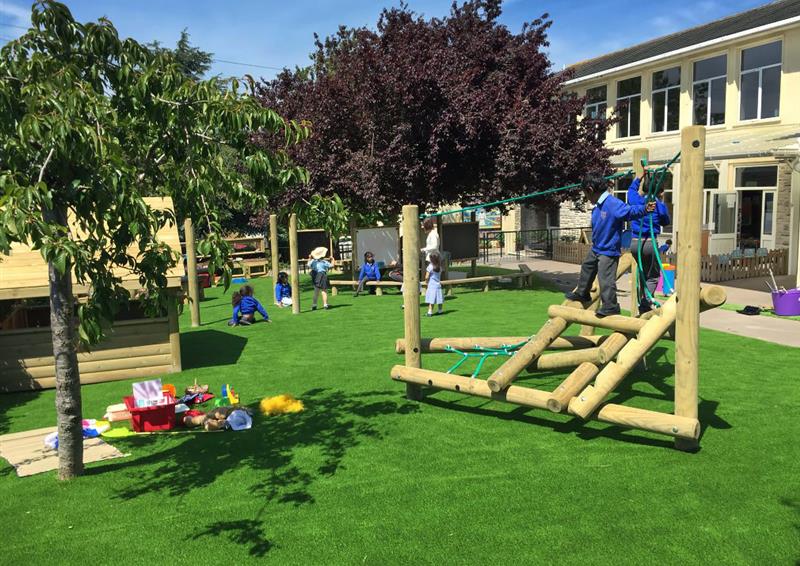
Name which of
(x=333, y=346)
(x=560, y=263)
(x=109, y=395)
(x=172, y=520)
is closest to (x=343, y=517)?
(x=172, y=520)

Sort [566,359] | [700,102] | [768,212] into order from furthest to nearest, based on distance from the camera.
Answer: [700,102]
[768,212]
[566,359]

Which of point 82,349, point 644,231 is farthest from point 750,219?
point 82,349

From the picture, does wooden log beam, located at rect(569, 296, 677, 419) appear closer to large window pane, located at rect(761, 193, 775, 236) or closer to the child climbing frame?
the child climbing frame

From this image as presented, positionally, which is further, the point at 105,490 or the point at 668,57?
the point at 668,57

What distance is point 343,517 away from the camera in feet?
18.3

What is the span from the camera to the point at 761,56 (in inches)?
877

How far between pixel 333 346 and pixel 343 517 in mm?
7091

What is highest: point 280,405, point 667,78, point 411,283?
point 667,78

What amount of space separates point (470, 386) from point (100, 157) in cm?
482

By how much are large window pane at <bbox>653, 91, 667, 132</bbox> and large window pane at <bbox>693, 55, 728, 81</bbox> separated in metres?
1.66

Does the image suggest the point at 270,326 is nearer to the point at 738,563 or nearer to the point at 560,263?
the point at 738,563

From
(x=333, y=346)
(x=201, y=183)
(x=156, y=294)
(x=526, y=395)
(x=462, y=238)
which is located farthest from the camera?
(x=462, y=238)

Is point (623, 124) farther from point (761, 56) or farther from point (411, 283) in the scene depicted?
point (411, 283)

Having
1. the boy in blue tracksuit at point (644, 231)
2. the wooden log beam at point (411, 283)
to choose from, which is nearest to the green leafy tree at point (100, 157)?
the wooden log beam at point (411, 283)
